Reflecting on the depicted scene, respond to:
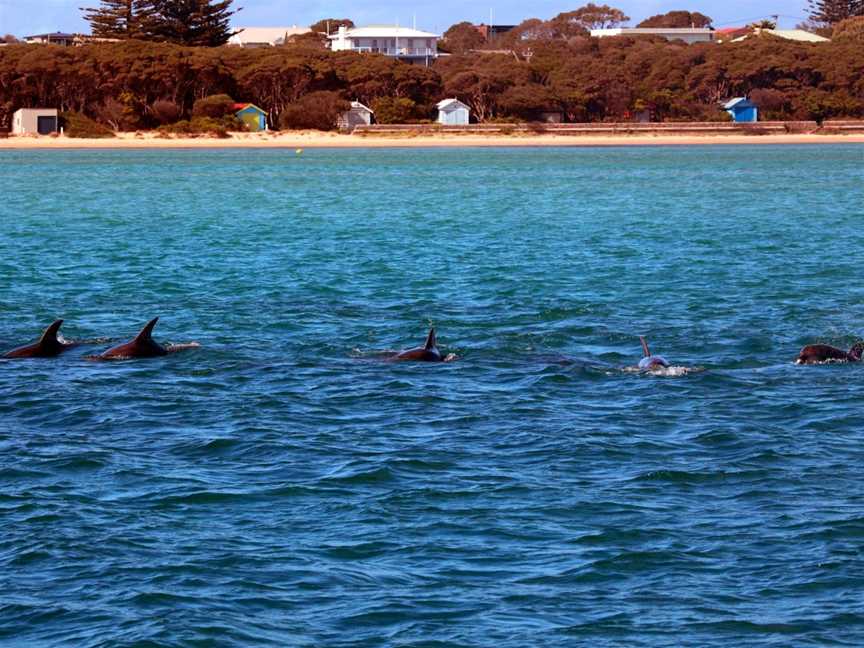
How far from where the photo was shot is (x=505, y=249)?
45.6m

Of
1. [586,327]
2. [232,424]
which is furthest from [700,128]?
[232,424]

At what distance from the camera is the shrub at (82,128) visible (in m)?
143

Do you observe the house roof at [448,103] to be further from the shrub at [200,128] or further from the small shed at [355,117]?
the shrub at [200,128]

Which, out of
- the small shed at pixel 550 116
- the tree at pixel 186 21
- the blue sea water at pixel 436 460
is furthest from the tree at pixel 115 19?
the blue sea water at pixel 436 460

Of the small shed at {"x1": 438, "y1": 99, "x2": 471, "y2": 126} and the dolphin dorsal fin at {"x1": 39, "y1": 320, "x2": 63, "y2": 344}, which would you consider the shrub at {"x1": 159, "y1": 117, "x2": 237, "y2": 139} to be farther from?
the dolphin dorsal fin at {"x1": 39, "y1": 320, "x2": 63, "y2": 344}

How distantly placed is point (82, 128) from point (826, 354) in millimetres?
130466

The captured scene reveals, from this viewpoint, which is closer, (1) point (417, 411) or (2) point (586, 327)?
(1) point (417, 411)

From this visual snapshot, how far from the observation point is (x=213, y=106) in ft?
480

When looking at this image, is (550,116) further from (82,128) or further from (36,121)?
(36,121)

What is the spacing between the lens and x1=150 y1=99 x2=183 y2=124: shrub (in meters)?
147

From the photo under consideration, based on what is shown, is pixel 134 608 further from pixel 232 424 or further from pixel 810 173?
pixel 810 173

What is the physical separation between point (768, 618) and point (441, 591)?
2.87m

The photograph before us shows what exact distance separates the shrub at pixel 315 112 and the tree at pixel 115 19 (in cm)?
4026

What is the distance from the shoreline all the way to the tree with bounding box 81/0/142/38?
38549mm
